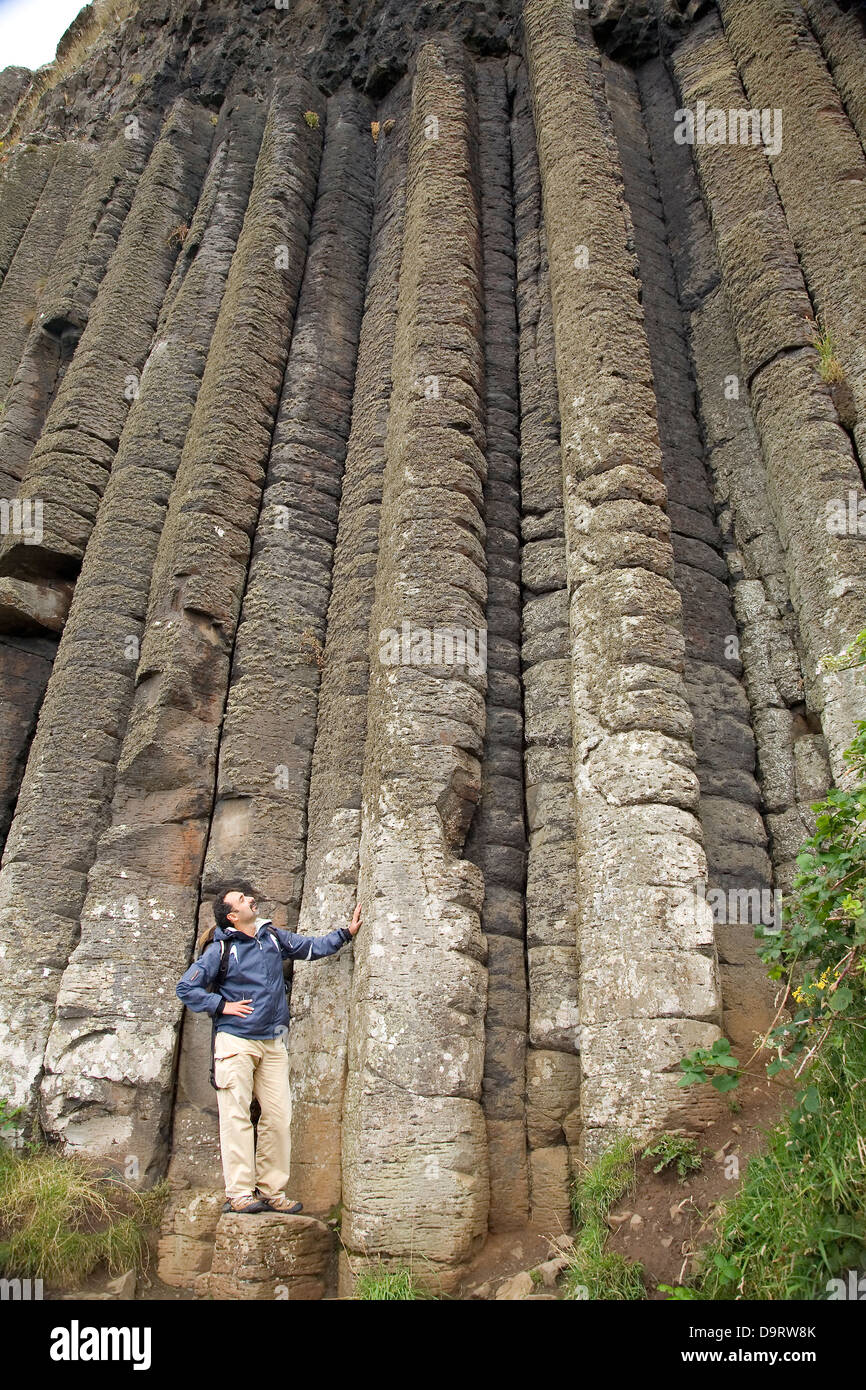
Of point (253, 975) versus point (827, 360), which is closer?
point (253, 975)

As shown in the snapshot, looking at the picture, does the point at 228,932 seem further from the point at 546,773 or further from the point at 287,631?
the point at 287,631

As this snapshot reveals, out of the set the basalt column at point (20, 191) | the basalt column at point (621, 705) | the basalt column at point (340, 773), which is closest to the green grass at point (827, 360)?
the basalt column at point (621, 705)

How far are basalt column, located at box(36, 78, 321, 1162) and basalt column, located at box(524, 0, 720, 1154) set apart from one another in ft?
8.46

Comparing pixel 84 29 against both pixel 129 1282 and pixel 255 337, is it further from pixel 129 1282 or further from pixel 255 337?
pixel 129 1282

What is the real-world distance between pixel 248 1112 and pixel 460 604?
10.9 ft

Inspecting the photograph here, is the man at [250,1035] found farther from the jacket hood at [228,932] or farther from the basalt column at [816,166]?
the basalt column at [816,166]

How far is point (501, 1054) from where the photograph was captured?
18.6 ft

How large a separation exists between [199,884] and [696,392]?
561cm

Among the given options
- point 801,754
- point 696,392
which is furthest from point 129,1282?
point 696,392

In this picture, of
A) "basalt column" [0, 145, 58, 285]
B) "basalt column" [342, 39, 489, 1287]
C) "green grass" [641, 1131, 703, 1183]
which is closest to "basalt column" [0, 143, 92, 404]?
"basalt column" [0, 145, 58, 285]

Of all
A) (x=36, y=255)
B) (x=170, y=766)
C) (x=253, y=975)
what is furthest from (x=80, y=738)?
(x=36, y=255)

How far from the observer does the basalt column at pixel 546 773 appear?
552 centimetres

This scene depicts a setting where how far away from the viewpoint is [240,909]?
19.1ft

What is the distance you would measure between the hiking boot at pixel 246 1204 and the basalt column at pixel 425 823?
0.44m
